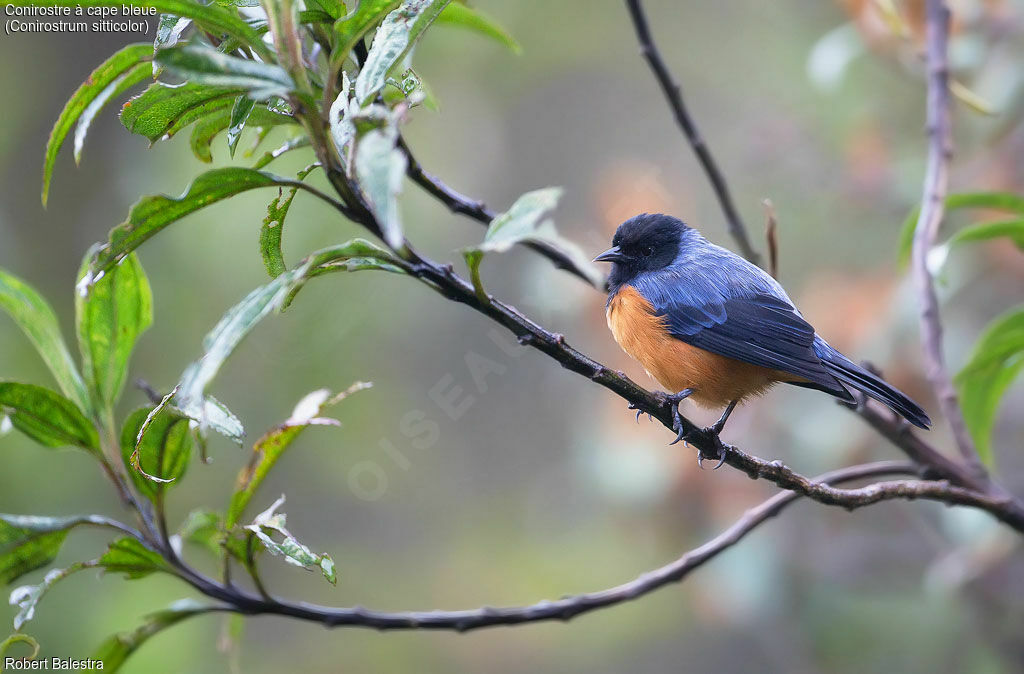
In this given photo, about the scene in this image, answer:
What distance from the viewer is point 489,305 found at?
114cm

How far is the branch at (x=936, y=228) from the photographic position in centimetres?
195

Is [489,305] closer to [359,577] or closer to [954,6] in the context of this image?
[954,6]

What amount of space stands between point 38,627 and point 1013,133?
4.53 meters

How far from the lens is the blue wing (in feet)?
7.65

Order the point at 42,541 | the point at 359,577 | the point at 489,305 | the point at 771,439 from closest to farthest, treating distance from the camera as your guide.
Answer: the point at 489,305
the point at 42,541
the point at 771,439
the point at 359,577

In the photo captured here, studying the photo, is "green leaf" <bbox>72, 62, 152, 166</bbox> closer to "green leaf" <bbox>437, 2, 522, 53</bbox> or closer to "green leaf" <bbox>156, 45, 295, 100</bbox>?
"green leaf" <bbox>156, 45, 295, 100</bbox>

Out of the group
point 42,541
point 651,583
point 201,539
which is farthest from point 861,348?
point 42,541

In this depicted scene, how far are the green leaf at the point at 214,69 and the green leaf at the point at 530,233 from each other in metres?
0.32

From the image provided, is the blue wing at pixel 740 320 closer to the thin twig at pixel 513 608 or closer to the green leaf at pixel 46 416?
the thin twig at pixel 513 608

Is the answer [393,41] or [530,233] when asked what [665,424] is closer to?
[530,233]

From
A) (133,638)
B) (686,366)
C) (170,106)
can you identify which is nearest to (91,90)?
(170,106)

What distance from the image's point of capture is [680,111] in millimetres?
1947

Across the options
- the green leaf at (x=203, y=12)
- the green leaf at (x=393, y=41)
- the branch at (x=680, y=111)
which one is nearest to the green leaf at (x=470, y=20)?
the branch at (x=680, y=111)

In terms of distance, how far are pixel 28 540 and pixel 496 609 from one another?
0.84m
